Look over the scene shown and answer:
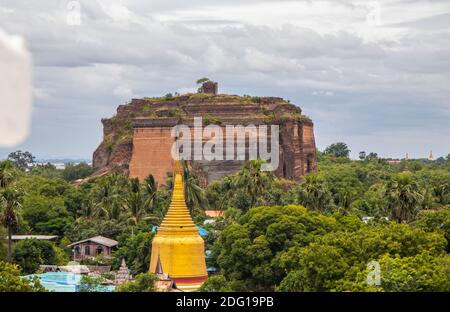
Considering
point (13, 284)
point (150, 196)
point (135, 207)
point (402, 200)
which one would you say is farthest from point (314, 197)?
point (13, 284)

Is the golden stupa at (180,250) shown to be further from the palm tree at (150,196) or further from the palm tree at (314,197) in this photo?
the palm tree at (150,196)

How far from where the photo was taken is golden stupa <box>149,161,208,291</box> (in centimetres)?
6094

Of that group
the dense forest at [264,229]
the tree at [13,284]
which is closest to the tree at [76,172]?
the dense forest at [264,229]

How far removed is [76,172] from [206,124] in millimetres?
49413

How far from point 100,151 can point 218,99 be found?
52.1ft

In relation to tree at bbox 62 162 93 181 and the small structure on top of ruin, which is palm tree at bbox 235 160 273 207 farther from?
tree at bbox 62 162 93 181

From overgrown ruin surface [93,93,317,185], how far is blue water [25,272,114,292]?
58646 millimetres

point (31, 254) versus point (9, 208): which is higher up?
point (9, 208)

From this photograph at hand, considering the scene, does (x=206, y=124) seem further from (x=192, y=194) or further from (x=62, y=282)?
(x=62, y=282)

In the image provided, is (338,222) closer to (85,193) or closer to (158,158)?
(85,193)

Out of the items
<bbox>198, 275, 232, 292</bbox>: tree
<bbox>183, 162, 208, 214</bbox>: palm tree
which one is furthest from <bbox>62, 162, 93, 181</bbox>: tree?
<bbox>198, 275, 232, 292</bbox>: tree

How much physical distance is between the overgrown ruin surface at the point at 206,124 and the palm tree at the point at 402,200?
49.2 metres

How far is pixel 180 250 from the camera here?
2437 inches

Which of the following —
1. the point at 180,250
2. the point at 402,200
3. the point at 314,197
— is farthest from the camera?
the point at 314,197
